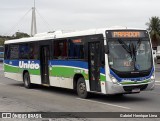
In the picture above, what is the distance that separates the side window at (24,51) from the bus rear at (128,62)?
754 cm

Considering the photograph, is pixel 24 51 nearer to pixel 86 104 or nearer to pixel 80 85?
pixel 80 85

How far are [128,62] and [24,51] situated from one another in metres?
8.39

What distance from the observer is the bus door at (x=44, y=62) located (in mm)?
18391

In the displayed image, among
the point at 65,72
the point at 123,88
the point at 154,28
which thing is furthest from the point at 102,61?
the point at 154,28

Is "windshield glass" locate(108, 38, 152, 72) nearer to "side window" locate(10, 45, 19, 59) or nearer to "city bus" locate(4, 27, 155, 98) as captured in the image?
"city bus" locate(4, 27, 155, 98)

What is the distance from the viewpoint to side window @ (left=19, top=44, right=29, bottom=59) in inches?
812

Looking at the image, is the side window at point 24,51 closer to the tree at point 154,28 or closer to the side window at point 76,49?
the side window at point 76,49

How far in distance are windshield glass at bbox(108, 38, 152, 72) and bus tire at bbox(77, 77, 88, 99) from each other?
1.91 metres

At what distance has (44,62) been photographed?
18703 millimetres

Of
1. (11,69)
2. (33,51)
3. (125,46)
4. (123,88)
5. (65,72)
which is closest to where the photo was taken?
(123,88)

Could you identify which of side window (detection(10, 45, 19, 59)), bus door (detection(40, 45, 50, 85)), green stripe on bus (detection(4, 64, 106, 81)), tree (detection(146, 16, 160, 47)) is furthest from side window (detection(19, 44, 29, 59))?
tree (detection(146, 16, 160, 47))

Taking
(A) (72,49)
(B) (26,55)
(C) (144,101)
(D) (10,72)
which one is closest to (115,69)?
(C) (144,101)

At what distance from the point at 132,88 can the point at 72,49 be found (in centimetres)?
335

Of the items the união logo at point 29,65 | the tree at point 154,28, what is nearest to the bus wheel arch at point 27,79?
the união logo at point 29,65
